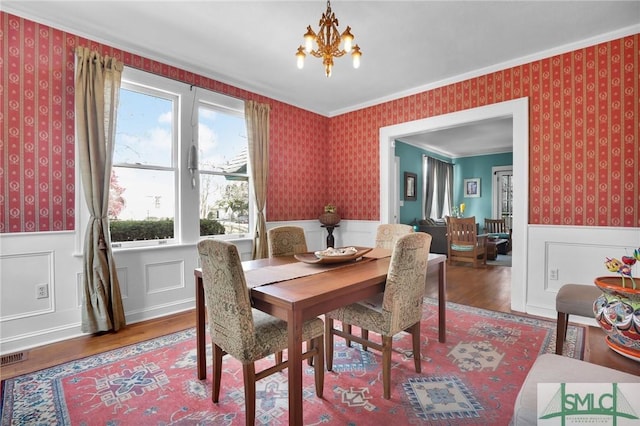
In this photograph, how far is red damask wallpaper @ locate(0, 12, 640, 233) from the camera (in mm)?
2531

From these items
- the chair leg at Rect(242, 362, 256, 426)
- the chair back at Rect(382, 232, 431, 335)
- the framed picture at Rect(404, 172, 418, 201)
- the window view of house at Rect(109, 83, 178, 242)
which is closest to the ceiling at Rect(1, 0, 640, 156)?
the window view of house at Rect(109, 83, 178, 242)

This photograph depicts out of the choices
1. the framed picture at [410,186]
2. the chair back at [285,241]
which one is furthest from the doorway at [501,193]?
the chair back at [285,241]

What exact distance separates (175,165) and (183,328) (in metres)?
1.70

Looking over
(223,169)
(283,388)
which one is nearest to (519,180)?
(283,388)

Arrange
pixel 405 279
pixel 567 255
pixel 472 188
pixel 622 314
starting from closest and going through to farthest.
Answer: pixel 622 314, pixel 405 279, pixel 567 255, pixel 472 188

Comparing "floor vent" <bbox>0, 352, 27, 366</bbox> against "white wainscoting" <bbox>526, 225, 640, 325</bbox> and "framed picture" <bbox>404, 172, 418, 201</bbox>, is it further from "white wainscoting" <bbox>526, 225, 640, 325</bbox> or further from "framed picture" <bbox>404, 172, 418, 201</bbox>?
"framed picture" <bbox>404, 172, 418, 201</bbox>

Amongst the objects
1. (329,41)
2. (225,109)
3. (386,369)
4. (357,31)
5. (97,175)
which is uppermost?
(357,31)

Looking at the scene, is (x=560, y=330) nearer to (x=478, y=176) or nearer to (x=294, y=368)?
(x=294, y=368)

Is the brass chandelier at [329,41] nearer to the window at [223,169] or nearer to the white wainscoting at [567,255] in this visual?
the window at [223,169]

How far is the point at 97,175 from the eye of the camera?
2.81 meters

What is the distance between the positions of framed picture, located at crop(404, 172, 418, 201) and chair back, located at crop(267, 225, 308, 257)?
467 cm

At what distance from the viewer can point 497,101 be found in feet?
11.6

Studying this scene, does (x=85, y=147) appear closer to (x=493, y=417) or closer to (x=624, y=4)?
(x=493, y=417)

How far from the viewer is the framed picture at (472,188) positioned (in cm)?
906
